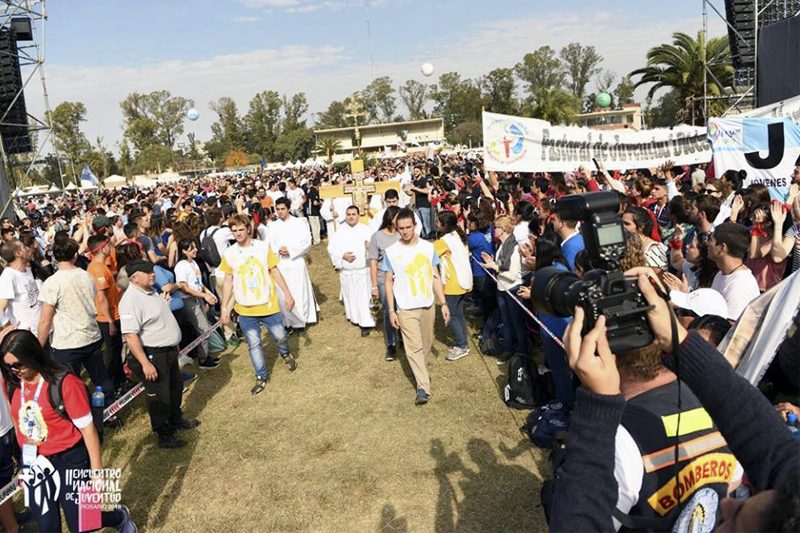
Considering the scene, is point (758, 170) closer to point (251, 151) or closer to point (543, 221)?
point (543, 221)

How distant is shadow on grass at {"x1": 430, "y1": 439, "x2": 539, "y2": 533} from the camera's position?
11.6 ft

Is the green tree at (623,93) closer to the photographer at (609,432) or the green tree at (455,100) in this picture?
the green tree at (455,100)

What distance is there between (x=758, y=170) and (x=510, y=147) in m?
3.47

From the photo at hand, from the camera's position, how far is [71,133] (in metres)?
65.8

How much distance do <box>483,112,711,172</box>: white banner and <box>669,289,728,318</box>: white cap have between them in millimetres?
5136

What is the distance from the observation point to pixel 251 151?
87188mm

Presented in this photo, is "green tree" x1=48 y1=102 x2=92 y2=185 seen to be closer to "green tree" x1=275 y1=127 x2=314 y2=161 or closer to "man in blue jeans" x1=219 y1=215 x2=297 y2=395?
"green tree" x1=275 y1=127 x2=314 y2=161

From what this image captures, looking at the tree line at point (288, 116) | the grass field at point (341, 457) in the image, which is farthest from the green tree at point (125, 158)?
the grass field at point (341, 457)

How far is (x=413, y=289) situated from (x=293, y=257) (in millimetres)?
3073

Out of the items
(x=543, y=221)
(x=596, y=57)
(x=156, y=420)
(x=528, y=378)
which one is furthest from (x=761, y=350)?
(x=596, y=57)

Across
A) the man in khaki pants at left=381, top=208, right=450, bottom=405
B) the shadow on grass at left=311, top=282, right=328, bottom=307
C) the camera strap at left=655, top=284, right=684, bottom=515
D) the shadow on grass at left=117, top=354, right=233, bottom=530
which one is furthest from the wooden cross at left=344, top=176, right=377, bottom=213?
the camera strap at left=655, top=284, right=684, bottom=515

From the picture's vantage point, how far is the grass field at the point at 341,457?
3779 millimetres

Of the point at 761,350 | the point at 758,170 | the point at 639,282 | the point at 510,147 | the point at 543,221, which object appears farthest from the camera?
the point at 510,147

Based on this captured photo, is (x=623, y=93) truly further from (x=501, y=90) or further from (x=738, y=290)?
(x=738, y=290)
